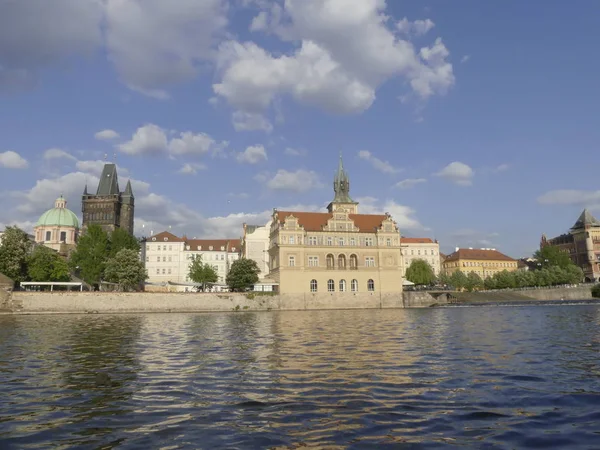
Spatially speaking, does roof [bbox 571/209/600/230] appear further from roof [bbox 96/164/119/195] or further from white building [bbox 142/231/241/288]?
roof [bbox 96/164/119/195]

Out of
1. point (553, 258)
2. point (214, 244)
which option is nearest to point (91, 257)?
point (214, 244)

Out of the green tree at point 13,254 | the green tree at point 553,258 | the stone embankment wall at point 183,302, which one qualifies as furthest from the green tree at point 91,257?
the green tree at point 553,258

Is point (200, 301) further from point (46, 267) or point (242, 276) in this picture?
point (46, 267)

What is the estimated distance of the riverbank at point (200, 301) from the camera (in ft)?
206

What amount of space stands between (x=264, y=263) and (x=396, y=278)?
2970cm

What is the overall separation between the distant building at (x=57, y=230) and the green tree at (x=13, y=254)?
46.3 meters

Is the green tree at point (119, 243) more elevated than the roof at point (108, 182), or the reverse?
the roof at point (108, 182)

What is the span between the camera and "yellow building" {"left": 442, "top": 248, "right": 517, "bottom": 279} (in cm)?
14162

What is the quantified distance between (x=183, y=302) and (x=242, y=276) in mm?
10948

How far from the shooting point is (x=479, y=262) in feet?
470

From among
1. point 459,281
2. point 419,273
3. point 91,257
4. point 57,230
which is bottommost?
point 459,281

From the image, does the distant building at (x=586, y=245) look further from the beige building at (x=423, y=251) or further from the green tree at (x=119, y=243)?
the green tree at (x=119, y=243)

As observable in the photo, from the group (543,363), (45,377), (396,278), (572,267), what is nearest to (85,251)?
(396,278)

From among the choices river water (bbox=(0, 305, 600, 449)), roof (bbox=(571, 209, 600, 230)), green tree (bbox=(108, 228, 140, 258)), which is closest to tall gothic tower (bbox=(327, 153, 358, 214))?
green tree (bbox=(108, 228, 140, 258))
